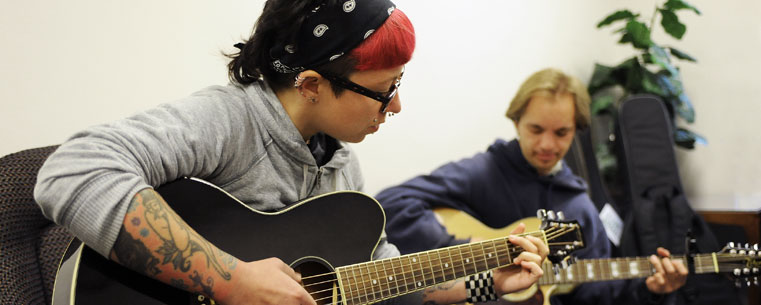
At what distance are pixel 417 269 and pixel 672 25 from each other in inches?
109

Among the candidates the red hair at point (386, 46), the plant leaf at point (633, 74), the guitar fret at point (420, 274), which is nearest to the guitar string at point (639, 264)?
the guitar fret at point (420, 274)

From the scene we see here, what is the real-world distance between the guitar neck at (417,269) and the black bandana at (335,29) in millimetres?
474

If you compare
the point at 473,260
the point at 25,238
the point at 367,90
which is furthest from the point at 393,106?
the point at 25,238

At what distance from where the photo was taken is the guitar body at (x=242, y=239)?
101cm

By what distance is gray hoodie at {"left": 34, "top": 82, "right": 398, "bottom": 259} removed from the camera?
3.24ft

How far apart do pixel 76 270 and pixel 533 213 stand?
182 centimetres

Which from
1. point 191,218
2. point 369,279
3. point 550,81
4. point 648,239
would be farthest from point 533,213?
point 191,218

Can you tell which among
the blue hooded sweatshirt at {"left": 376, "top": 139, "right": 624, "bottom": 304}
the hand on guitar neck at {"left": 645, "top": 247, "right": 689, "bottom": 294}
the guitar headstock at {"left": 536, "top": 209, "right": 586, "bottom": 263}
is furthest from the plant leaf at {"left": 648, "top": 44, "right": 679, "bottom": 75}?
the guitar headstock at {"left": 536, "top": 209, "right": 586, "bottom": 263}

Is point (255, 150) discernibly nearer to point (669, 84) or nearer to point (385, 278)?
point (385, 278)

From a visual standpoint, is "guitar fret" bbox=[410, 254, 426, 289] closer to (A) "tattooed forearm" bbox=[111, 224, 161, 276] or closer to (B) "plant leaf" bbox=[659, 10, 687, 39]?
(A) "tattooed forearm" bbox=[111, 224, 161, 276]

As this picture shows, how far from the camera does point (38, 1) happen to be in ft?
5.26

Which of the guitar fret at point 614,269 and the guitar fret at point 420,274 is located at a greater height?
the guitar fret at point 420,274

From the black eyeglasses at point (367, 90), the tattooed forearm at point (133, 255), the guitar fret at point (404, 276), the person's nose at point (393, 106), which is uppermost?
the black eyeglasses at point (367, 90)

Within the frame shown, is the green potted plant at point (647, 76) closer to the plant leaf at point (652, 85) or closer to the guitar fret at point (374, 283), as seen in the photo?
the plant leaf at point (652, 85)
